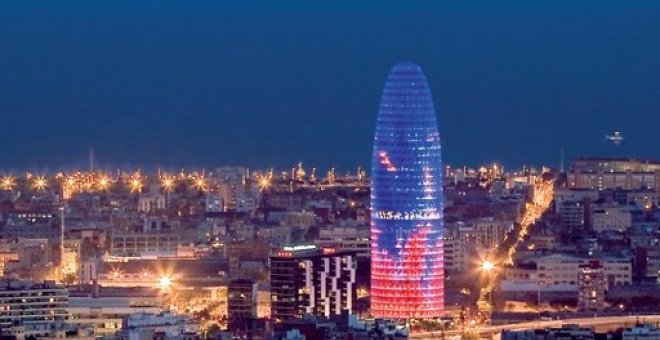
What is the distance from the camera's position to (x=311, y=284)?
1646 inches

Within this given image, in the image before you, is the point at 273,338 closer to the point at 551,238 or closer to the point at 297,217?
the point at 551,238

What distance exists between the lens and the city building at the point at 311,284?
41.4m

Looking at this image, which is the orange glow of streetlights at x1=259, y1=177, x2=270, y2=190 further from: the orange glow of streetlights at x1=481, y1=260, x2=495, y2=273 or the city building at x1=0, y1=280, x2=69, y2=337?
the city building at x1=0, y1=280, x2=69, y2=337

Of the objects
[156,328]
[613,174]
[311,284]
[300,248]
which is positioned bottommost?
[156,328]

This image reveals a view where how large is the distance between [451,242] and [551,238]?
4.34m

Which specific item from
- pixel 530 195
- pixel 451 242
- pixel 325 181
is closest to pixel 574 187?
pixel 530 195

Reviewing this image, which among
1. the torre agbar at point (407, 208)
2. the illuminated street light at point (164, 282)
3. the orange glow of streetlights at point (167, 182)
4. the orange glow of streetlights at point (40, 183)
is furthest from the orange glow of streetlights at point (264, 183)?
the torre agbar at point (407, 208)

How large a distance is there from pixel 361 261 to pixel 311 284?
318 cm

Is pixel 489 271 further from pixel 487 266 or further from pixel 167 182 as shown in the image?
pixel 167 182

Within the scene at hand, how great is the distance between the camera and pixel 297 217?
192 feet

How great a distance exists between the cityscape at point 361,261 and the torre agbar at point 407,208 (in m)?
0.02

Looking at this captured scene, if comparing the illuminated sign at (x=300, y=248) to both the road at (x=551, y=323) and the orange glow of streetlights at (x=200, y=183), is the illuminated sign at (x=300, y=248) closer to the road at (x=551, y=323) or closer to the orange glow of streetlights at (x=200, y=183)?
the road at (x=551, y=323)

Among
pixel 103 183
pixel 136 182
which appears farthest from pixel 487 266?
pixel 136 182

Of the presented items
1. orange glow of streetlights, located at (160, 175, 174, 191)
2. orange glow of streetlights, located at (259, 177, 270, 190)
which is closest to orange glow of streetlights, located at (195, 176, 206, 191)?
orange glow of streetlights, located at (160, 175, 174, 191)
